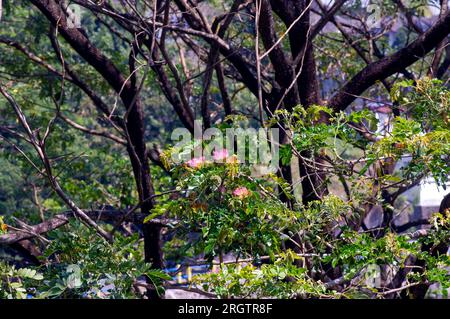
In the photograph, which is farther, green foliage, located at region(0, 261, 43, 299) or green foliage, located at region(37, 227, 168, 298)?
green foliage, located at region(37, 227, 168, 298)

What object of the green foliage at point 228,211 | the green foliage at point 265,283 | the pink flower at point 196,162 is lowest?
the green foliage at point 265,283

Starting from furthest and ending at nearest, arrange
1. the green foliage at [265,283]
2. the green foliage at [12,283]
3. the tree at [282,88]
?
the tree at [282,88] < the green foliage at [265,283] < the green foliage at [12,283]

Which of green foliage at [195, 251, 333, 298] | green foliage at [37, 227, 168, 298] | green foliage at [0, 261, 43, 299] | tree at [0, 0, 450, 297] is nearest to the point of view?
green foliage at [0, 261, 43, 299]

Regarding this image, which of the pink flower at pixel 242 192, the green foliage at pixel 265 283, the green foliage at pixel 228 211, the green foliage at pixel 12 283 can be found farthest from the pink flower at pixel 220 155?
the green foliage at pixel 12 283

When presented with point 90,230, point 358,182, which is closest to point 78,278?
point 90,230

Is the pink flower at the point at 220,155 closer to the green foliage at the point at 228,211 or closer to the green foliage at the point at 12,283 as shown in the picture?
the green foliage at the point at 228,211

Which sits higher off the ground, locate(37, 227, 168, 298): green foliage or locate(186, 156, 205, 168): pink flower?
locate(186, 156, 205, 168): pink flower

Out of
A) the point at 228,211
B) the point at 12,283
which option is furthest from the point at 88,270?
the point at 228,211

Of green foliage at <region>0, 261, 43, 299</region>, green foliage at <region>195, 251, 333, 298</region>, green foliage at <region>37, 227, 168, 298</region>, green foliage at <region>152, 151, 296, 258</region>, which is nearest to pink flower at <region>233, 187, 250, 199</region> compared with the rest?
green foliage at <region>152, 151, 296, 258</region>

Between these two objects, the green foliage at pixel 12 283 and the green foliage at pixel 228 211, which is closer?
the green foliage at pixel 12 283

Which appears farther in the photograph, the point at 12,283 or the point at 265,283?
the point at 265,283

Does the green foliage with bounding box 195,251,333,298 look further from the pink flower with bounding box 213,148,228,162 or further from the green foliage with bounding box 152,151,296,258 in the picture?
the pink flower with bounding box 213,148,228,162

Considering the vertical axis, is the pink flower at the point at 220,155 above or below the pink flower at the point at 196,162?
above

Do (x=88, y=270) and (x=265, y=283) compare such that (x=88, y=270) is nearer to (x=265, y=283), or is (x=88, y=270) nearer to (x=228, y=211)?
(x=228, y=211)
